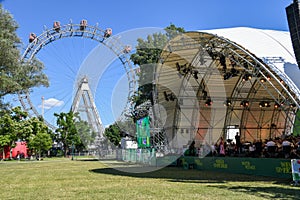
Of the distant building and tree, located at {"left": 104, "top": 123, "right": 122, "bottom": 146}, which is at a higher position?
the distant building

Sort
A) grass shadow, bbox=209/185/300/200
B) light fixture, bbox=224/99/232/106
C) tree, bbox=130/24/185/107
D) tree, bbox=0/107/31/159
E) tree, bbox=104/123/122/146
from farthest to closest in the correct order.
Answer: tree, bbox=104/123/122/146 < tree, bbox=0/107/31/159 < tree, bbox=130/24/185/107 < light fixture, bbox=224/99/232/106 < grass shadow, bbox=209/185/300/200

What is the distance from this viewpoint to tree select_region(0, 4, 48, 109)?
16.3m

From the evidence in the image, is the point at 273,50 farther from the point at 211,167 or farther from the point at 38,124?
the point at 38,124


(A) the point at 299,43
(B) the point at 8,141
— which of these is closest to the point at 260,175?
(A) the point at 299,43

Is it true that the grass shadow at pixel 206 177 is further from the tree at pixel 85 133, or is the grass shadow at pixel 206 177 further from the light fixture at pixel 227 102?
the tree at pixel 85 133

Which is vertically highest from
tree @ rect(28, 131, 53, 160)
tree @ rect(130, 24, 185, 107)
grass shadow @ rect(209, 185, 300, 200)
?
tree @ rect(130, 24, 185, 107)

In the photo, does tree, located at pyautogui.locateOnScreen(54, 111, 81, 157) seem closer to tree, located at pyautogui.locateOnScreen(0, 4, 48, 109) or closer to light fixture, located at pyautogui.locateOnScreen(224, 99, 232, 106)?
tree, located at pyautogui.locateOnScreen(0, 4, 48, 109)

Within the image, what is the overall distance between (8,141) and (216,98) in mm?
23386

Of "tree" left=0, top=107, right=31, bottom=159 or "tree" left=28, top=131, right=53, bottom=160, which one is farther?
"tree" left=28, top=131, right=53, bottom=160

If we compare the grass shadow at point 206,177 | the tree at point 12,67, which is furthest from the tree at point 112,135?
the grass shadow at point 206,177

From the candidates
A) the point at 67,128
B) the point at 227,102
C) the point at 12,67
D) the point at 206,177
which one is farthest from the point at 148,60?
the point at 67,128

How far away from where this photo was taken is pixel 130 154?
982 inches

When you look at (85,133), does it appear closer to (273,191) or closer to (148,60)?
(148,60)

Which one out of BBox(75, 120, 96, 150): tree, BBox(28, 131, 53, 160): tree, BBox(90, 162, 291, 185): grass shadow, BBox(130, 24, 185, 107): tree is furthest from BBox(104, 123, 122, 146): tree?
BBox(90, 162, 291, 185): grass shadow
